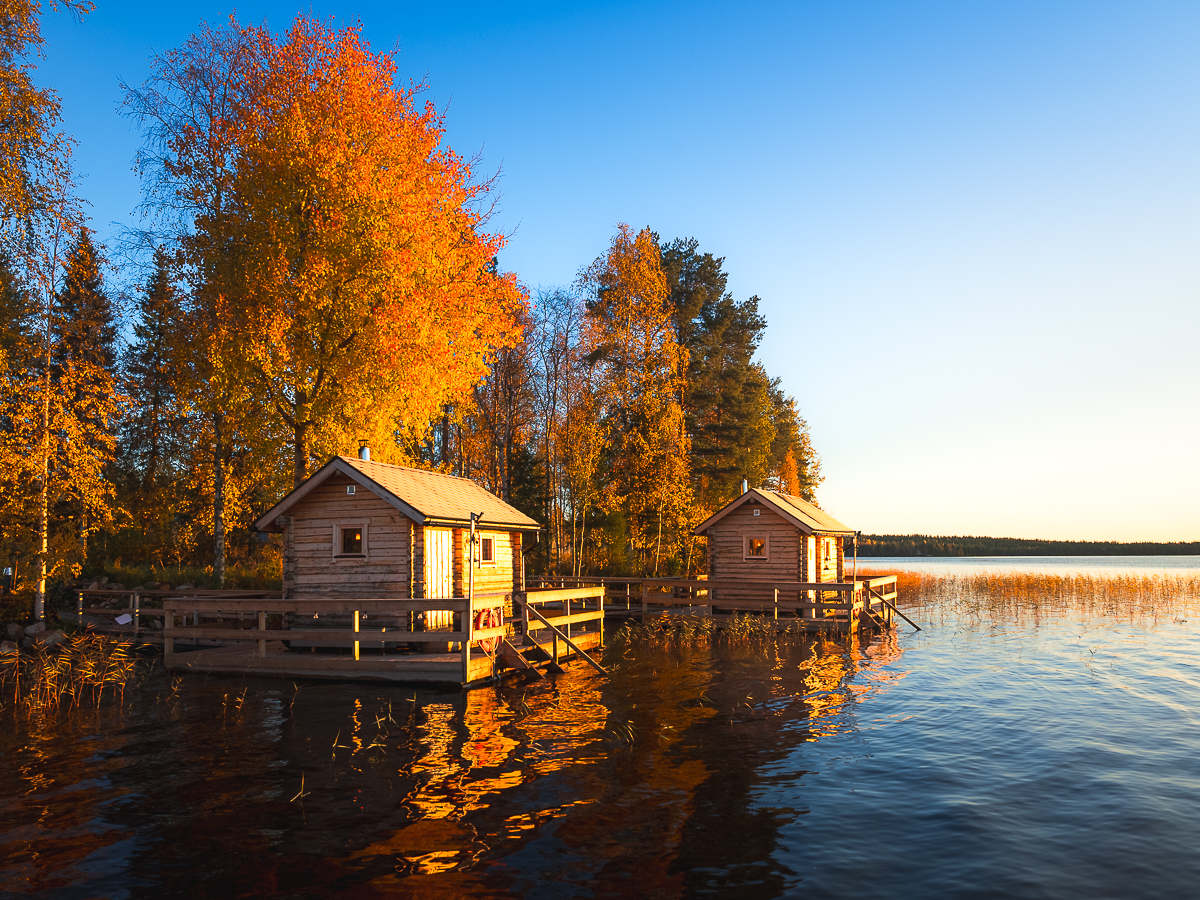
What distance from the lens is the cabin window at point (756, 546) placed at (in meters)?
32.3

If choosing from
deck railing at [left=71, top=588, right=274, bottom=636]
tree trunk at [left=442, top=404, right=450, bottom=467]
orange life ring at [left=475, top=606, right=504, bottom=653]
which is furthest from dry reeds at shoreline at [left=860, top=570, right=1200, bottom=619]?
deck railing at [left=71, top=588, right=274, bottom=636]

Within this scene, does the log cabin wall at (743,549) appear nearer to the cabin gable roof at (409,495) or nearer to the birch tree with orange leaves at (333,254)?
the cabin gable roof at (409,495)

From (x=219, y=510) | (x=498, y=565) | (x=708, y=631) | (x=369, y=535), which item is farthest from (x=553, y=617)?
(x=219, y=510)

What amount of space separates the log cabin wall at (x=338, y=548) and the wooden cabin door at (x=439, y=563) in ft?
1.68

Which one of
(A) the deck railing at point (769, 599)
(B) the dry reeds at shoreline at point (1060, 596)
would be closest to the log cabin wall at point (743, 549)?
Answer: (A) the deck railing at point (769, 599)

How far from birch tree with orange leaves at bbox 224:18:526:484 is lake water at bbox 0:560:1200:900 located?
9.94 m

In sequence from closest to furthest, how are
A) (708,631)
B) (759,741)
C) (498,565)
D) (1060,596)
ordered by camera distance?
(759,741)
(498,565)
(708,631)
(1060,596)

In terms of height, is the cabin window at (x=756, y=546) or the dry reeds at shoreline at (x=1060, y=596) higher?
the cabin window at (x=756, y=546)

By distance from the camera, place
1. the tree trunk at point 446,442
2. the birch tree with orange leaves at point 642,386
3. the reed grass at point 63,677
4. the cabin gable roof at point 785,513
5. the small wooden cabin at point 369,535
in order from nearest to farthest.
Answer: the reed grass at point 63,677 → the small wooden cabin at point 369,535 → the cabin gable roof at point 785,513 → the birch tree with orange leaves at point 642,386 → the tree trunk at point 446,442

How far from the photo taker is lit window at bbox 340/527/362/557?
71.7 feet

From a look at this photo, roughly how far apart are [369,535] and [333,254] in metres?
9.86

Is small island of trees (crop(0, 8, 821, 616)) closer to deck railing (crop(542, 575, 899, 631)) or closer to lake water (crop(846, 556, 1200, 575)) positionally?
deck railing (crop(542, 575, 899, 631))

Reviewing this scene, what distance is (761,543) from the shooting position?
1281 inches

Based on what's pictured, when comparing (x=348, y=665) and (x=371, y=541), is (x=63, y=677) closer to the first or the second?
(x=348, y=665)
